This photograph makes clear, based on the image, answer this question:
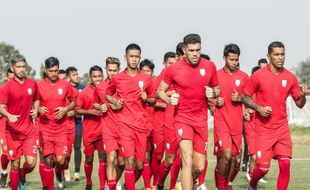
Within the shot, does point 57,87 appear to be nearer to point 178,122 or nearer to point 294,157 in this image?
point 178,122

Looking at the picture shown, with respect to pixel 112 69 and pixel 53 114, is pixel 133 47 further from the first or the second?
pixel 53 114

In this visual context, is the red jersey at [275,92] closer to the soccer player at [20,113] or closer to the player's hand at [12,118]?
the player's hand at [12,118]

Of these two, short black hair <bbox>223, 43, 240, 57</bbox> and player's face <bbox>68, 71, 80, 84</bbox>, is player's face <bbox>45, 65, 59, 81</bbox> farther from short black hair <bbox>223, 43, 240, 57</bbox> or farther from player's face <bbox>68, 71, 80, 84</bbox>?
player's face <bbox>68, 71, 80, 84</bbox>

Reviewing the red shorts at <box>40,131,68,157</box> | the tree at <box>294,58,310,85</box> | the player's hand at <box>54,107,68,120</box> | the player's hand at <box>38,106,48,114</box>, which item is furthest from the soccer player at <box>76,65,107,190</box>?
the tree at <box>294,58,310,85</box>

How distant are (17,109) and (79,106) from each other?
2.57 meters

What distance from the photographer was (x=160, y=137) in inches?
696

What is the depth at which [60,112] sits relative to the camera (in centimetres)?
1691

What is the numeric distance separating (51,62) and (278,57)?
4.89 metres

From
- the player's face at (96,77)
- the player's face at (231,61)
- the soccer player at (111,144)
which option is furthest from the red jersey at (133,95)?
the player's face at (96,77)

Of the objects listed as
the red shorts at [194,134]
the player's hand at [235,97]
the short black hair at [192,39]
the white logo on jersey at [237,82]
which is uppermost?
the short black hair at [192,39]

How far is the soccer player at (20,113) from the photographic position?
51.6ft

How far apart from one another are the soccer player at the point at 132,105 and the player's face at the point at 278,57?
2.46 meters

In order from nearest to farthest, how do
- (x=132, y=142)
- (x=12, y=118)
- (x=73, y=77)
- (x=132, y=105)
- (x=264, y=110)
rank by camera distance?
(x=264, y=110), (x=12, y=118), (x=132, y=142), (x=132, y=105), (x=73, y=77)

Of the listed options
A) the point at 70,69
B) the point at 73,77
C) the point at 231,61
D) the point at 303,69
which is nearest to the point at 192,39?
the point at 231,61
